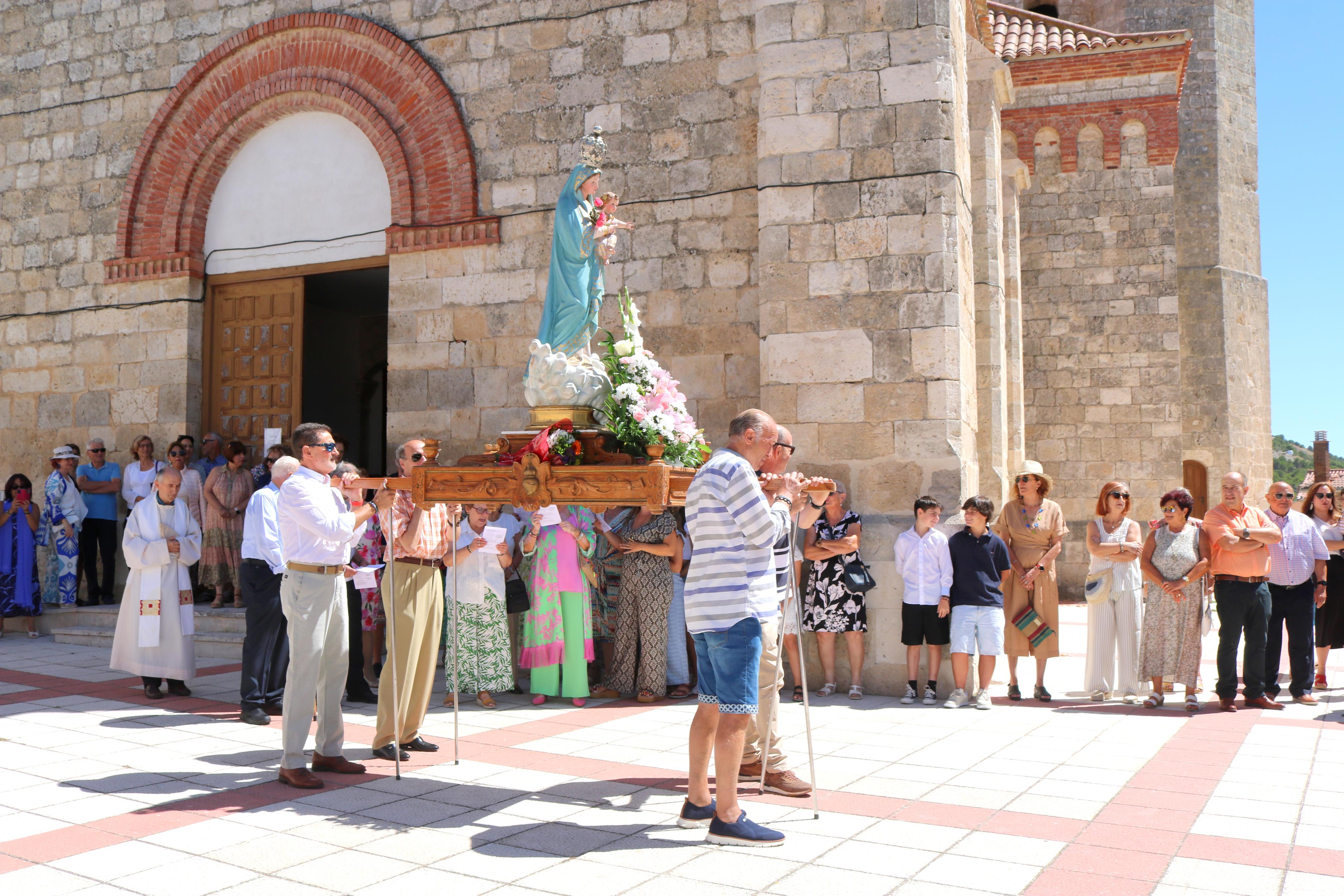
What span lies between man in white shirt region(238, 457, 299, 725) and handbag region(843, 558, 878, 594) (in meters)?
3.79

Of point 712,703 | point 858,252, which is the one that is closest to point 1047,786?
point 712,703

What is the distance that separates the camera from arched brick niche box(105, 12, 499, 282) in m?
9.27

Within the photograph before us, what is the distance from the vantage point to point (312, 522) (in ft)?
15.7

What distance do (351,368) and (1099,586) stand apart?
11429mm

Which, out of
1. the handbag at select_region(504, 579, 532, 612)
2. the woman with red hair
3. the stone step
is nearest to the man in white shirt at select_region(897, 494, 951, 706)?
the woman with red hair

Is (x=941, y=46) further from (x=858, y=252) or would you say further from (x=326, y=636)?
(x=326, y=636)

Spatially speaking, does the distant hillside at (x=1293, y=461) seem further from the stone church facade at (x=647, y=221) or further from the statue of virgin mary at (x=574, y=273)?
the statue of virgin mary at (x=574, y=273)

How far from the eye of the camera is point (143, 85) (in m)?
10.7

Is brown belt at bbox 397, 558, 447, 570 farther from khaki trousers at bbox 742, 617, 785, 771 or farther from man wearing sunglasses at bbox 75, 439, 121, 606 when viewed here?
man wearing sunglasses at bbox 75, 439, 121, 606

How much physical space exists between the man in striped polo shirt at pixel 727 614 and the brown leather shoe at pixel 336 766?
1.81 metres

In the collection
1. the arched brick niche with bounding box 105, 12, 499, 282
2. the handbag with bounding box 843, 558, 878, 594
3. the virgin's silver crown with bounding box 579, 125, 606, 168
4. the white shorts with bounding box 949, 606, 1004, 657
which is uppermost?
the arched brick niche with bounding box 105, 12, 499, 282

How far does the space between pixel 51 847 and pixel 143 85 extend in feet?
30.1

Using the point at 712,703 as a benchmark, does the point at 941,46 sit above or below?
above

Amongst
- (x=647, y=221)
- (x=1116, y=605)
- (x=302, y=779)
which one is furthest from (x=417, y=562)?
(x=1116, y=605)
